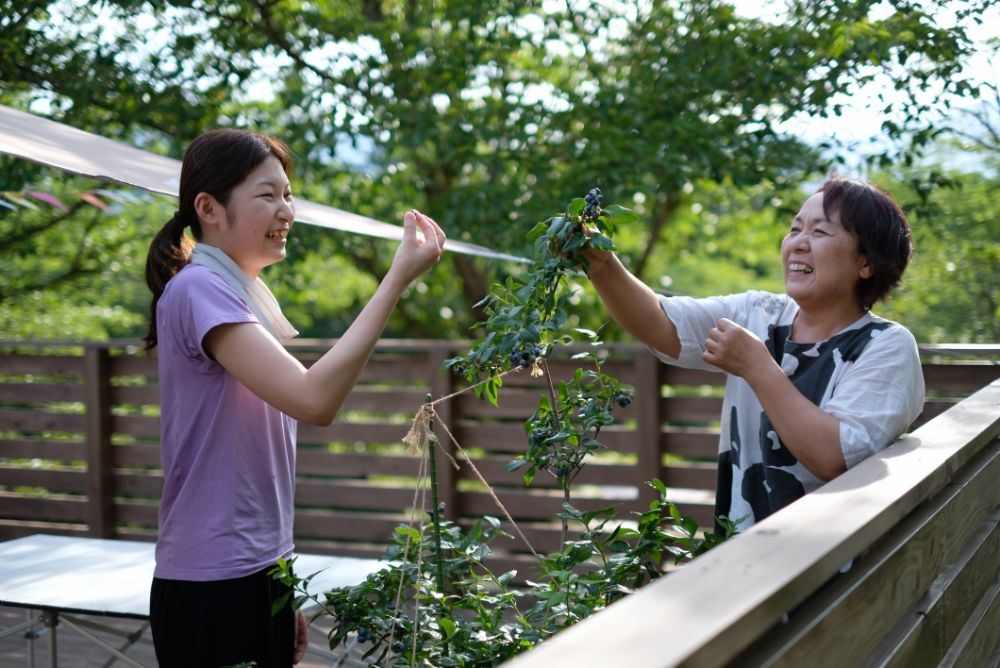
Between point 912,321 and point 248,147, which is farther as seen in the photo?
point 912,321

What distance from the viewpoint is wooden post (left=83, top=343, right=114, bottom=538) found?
4902 millimetres

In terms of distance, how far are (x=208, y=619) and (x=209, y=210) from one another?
1.95ft

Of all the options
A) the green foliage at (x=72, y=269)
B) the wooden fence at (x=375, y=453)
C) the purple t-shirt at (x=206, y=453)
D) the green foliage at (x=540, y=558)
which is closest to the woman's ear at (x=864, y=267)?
the green foliage at (x=540, y=558)

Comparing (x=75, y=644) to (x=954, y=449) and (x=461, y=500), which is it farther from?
(x=954, y=449)

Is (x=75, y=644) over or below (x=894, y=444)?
below

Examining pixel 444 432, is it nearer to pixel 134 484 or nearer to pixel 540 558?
pixel 134 484

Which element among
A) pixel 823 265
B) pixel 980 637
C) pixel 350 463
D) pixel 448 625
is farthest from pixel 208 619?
pixel 350 463

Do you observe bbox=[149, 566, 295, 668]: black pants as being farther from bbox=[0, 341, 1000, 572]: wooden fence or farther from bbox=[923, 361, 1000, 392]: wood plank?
bbox=[923, 361, 1000, 392]: wood plank

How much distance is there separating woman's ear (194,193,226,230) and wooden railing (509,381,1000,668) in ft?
3.03

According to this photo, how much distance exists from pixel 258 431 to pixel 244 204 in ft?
1.11

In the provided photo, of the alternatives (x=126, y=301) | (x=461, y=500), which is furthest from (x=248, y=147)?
(x=126, y=301)

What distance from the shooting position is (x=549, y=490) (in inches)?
187

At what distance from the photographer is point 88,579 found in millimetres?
2516

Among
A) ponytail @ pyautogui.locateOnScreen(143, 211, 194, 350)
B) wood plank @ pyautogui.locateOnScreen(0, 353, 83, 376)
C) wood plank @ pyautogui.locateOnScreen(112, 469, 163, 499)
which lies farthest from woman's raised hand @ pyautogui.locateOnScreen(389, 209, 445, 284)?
wood plank @ pyautogui.locateOnScreen(0, 353, 83, 376)
